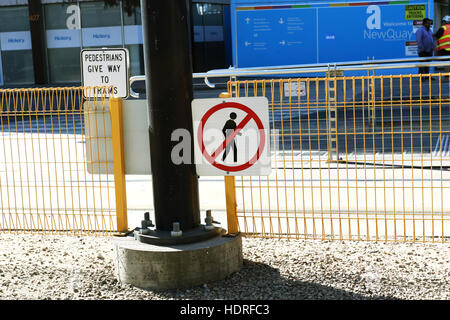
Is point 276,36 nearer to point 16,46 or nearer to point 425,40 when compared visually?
point 425,40

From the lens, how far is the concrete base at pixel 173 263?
5.27 metres

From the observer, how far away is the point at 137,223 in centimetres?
732

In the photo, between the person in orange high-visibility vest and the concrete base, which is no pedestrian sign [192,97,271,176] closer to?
the concrete base

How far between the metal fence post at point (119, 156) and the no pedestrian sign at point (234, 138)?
84cm

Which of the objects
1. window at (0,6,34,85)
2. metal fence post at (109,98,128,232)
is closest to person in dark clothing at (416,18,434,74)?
metal fence post at (109,98,128,232)

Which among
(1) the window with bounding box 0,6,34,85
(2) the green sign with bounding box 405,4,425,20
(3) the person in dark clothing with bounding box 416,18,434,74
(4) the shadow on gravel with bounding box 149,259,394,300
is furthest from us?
(1) the window with bounding box 0,6,34,85

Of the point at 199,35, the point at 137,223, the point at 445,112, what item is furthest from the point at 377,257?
the point at 199,35

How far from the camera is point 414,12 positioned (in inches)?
1038

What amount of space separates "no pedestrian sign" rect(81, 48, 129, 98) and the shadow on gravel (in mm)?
4408

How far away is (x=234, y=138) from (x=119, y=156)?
1104 mm

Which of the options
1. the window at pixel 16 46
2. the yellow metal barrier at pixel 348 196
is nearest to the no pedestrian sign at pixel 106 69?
the yellow metal barrier at pixel 348 196

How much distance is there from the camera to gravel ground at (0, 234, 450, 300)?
5168mm

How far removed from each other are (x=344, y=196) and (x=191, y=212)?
10.0ft

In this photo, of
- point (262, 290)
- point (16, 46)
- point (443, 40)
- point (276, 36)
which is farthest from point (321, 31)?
point (262, 290)
